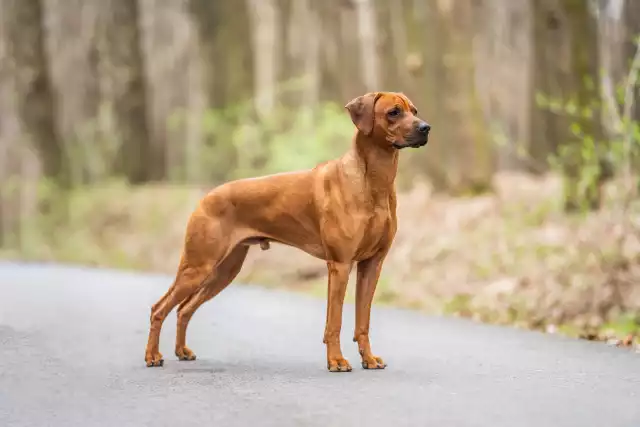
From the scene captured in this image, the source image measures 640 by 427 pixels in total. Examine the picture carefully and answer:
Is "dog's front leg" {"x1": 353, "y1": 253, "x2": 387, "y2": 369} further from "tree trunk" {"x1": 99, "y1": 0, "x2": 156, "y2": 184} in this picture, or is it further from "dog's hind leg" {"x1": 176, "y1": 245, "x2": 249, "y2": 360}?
"tree trunk" {"x1": 99, "y1": 0, "x2": 156, "y2": 184}

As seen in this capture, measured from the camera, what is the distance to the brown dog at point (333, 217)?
6527 mm

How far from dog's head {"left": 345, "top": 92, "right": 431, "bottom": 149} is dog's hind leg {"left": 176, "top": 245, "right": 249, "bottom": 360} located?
147 centimetres

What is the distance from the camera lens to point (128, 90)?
2194cm

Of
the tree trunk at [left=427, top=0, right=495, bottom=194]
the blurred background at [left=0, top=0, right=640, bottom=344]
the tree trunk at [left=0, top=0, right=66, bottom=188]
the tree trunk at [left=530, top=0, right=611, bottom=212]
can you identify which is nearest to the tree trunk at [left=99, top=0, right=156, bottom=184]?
the blurred background at [left=0, top=0, right=640, bottom=344]

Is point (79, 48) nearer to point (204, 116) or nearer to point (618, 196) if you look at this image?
point (204, 116)

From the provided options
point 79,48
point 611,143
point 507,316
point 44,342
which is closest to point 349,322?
point 507,316

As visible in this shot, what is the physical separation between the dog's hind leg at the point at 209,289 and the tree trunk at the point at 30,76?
49.7ft

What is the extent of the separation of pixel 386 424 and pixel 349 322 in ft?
16.3

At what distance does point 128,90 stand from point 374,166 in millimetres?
16318

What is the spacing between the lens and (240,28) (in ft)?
77.9

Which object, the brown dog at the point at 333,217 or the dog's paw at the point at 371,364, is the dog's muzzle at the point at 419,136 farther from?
the dog's paw at the point at 371,364

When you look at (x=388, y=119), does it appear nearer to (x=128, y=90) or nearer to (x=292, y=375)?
(x=292, y=375)

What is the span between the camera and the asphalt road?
5203 millimetres

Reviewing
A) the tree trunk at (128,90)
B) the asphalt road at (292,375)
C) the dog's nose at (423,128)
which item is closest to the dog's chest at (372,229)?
the dog's nose at (423,128)
